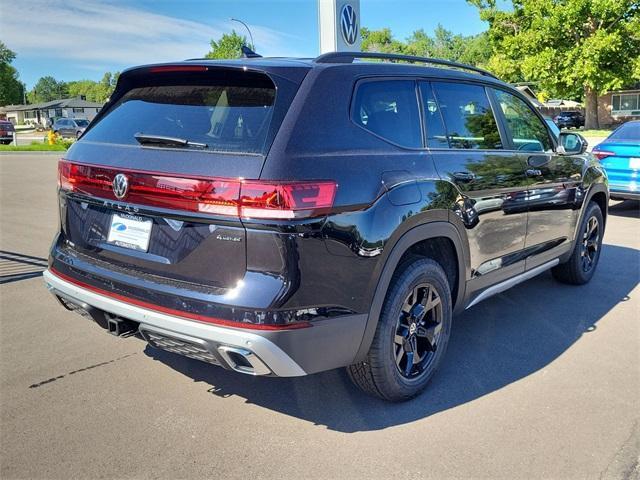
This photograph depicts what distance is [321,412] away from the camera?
3225 mm

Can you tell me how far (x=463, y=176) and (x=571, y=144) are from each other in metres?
2.02

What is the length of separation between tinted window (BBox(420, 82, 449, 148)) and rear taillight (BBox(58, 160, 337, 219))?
1.09 meters

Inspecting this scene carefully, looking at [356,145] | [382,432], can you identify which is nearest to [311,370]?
[382,432]

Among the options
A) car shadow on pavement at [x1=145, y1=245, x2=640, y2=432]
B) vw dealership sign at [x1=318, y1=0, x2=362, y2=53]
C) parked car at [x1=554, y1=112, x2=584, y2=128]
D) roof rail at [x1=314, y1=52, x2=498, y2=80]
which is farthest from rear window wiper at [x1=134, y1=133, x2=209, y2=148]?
parked car at [x1=554, y1=112, x2=584, y2=128]

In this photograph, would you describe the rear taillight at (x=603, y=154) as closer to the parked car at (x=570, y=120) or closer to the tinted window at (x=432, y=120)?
the tinted window at (x=432, y=120)

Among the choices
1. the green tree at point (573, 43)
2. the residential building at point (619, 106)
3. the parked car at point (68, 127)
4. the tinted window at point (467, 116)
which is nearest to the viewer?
the tinted window at point (467, 116)

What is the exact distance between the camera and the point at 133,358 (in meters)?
3.88

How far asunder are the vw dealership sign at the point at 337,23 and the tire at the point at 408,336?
555cm

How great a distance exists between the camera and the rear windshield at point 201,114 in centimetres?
269

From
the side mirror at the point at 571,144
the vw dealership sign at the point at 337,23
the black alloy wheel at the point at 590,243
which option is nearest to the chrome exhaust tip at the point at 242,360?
the side mirror at the point at 571,144

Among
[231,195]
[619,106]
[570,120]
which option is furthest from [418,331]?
[619,106]

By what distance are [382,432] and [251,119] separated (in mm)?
1745

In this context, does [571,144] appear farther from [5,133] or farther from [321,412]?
[5,133]

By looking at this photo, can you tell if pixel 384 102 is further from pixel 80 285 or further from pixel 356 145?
pixel 80 285
